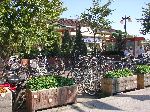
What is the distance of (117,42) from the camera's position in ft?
109

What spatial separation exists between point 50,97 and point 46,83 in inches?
15.9

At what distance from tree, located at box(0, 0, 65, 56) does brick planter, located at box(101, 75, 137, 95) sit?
103 inches

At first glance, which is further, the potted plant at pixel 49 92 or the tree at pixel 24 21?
the tree at pixel 24 21

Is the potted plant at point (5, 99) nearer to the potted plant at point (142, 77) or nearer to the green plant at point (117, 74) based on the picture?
the green plant at point (117, 74)

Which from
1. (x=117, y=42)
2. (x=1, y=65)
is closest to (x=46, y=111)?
(x=1, y=65)

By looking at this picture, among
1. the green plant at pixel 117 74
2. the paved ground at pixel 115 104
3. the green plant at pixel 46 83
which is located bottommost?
the paved ground at pixel 115 104

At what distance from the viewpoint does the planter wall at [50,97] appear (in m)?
7.80

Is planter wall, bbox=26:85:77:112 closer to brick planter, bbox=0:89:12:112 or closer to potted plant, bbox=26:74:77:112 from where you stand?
potted plant, bbox=26:74:77:112

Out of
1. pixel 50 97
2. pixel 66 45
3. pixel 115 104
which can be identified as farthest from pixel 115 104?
pixel 66 45

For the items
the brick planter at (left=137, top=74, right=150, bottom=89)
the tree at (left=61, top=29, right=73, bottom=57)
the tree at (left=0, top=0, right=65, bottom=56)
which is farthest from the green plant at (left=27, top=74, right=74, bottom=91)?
the tree at (left=61, top=29, right=73, bottom=57)

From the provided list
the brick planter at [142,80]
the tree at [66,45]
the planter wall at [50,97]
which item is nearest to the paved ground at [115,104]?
the planter wall at [50,97]

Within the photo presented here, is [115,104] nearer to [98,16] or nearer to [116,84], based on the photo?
[116,84]

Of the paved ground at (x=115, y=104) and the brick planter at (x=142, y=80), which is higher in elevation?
the brick planter at (x=142, y=80)

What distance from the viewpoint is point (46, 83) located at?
27.0 ft
